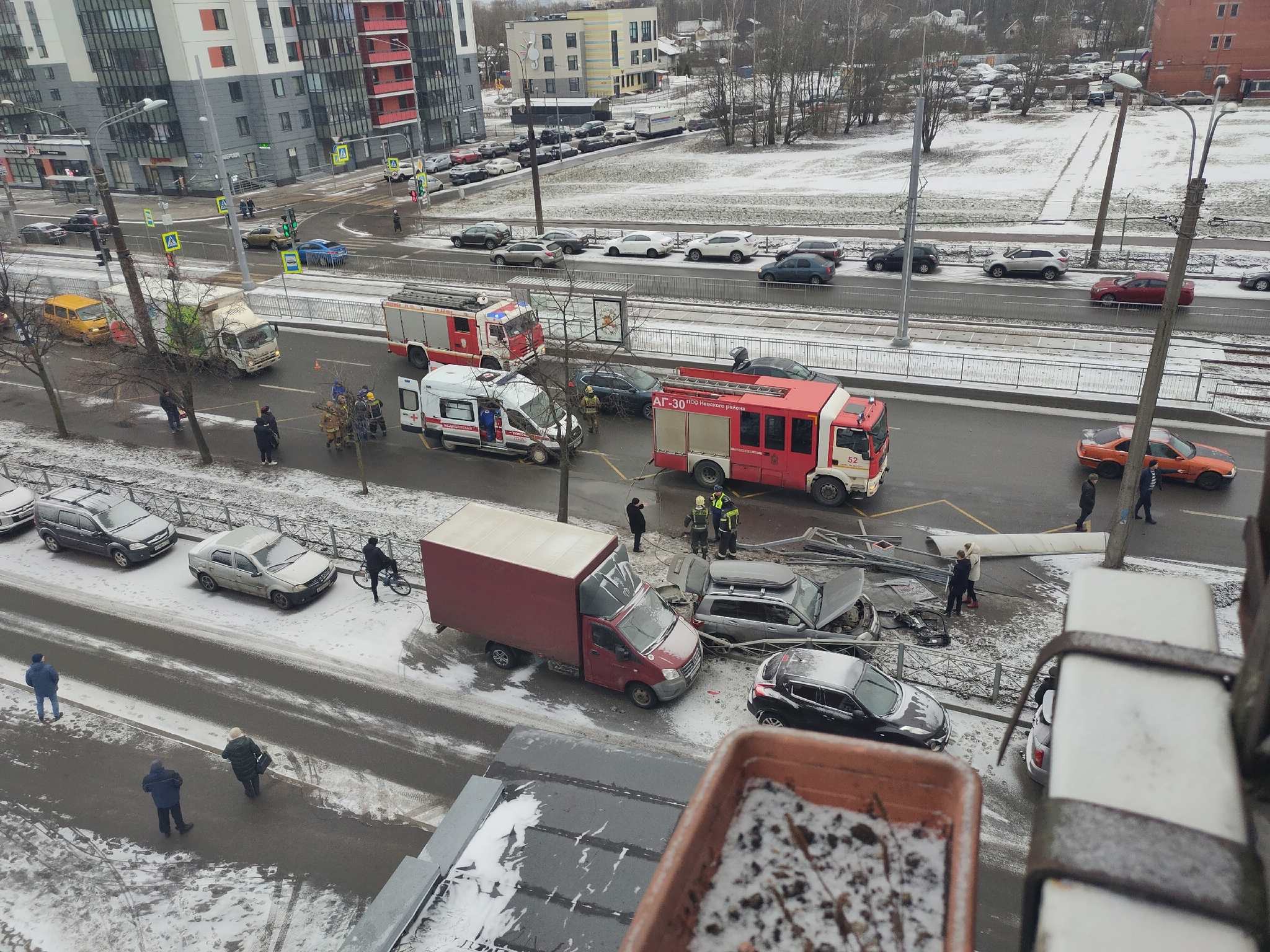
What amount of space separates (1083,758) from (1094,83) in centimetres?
10915

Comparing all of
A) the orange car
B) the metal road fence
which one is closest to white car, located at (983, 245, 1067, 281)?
the orange car

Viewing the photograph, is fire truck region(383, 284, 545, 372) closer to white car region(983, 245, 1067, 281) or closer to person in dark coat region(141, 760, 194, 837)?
person in dark coat region(141, 760, 194, 837)

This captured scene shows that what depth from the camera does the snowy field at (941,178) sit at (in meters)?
48.2

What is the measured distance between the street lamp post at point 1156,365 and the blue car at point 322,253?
3853cm

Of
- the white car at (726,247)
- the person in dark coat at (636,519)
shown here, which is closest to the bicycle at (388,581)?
the person in dark coat at (636,519)

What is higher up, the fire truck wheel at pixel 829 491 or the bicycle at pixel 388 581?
the fire truck wheel at pixel 829 491

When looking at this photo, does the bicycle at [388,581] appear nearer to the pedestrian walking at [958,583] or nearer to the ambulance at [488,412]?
the ambulance at [488,412]

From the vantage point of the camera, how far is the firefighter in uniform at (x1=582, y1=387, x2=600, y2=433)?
80.3 feet

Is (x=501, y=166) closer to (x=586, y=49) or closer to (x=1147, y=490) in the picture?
(x=586, y=49)

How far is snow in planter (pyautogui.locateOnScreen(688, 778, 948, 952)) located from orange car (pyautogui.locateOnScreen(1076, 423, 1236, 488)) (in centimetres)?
1924

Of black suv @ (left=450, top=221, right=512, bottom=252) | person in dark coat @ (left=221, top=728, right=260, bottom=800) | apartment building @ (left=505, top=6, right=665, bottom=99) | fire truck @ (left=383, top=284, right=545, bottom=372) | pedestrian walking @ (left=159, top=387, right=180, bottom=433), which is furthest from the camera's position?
apartment building @ (left=505, top=6, right=665, bottom=99)

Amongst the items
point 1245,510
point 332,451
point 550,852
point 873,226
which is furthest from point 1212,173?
point 550,852

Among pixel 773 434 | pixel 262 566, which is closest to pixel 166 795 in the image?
pixel 262 566

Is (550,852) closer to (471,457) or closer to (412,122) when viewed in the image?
(471,457)
